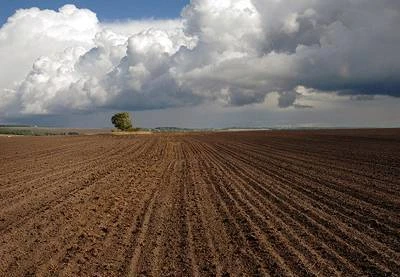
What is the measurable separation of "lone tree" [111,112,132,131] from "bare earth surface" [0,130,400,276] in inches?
3674

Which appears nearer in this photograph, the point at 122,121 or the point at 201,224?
the point at 201,224

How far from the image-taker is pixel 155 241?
9.62 m

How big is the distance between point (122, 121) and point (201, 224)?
342ft

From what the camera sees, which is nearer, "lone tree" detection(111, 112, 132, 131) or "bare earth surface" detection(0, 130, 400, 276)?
"bare earth surface" detection(0, 130, 400, 276)

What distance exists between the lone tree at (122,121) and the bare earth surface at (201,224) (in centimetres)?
9333

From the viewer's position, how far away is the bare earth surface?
8.13 metres

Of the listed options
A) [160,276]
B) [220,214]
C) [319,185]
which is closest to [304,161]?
[319,185]

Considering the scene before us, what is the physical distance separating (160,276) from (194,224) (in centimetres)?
357

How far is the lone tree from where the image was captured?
372 feet

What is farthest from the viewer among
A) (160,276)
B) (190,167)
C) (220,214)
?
(190,167)

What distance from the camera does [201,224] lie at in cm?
1111

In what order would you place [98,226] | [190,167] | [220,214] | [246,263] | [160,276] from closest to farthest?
[160,276] → [246,263] → [98,226] → [220,214] → [190,167]

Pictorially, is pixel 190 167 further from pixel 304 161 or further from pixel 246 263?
pixel 246 263

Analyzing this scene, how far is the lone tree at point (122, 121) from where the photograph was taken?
11333 centimetres
